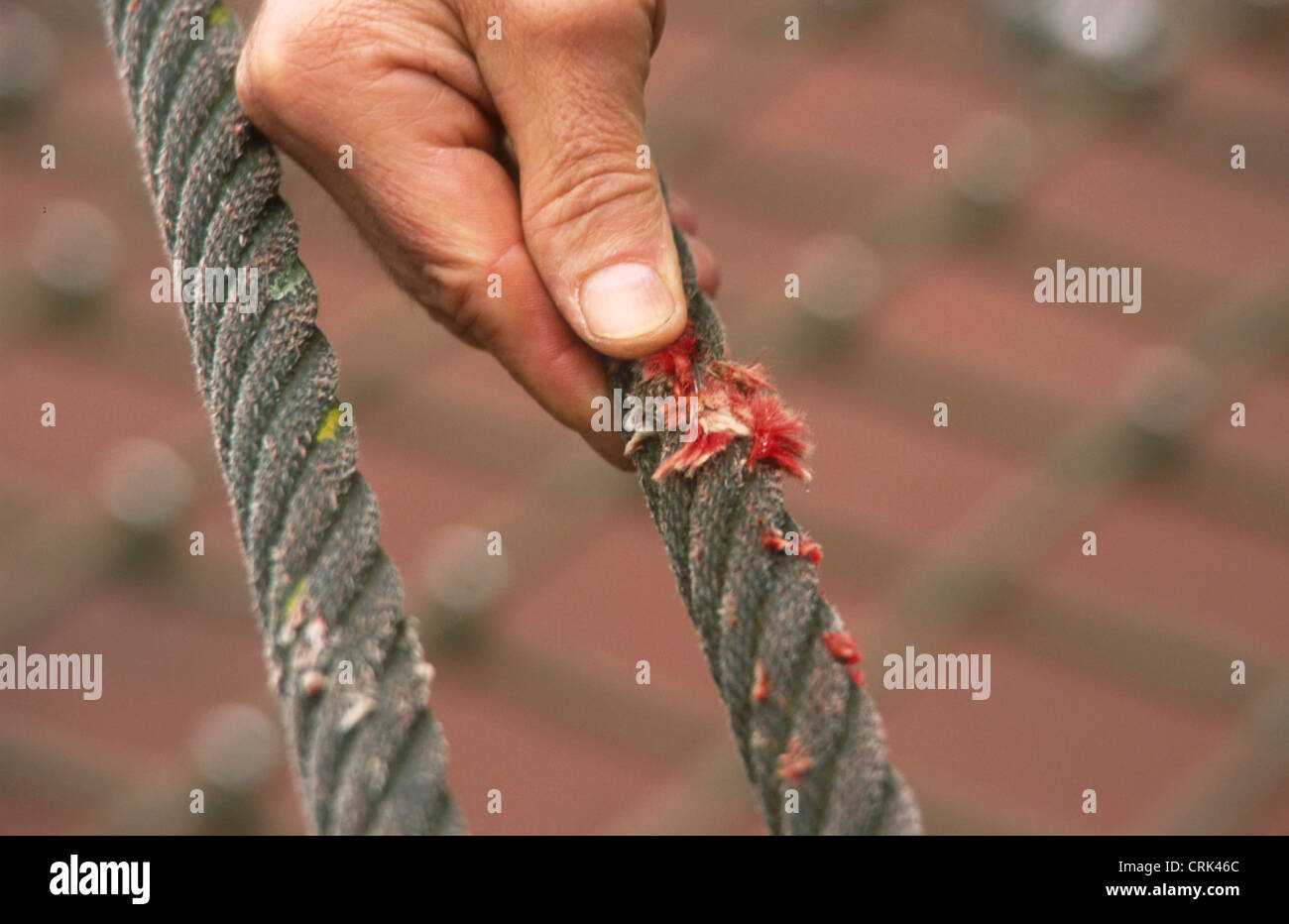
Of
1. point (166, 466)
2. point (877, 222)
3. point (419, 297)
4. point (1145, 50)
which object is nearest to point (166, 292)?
point (419, 297)

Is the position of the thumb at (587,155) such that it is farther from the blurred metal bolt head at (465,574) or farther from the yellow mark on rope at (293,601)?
the blurred metal bolt head at (465,574)

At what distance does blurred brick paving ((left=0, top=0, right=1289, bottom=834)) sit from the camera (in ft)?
4.20

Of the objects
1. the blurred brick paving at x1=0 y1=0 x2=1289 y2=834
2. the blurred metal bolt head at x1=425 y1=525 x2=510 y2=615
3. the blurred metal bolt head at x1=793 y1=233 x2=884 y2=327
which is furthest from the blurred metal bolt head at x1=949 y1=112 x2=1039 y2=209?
the blurred metal bolt head at x1=425 y1=525 x2=510 y2=615

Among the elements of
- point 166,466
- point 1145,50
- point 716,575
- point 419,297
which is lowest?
point 716,575

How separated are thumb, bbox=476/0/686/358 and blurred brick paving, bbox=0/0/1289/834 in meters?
0.85

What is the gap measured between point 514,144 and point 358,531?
0.15m

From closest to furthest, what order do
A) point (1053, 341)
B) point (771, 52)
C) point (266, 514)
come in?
point (266, 514) < point (1053, 341) < point (771, 52)

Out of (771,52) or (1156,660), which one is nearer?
(1156,660)

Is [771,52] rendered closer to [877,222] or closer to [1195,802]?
[877,222]

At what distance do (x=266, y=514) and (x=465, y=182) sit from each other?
14 cm

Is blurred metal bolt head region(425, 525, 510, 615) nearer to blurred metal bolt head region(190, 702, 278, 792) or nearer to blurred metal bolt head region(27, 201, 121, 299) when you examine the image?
blurred metal bolt head region(190, 702, 278, 792)

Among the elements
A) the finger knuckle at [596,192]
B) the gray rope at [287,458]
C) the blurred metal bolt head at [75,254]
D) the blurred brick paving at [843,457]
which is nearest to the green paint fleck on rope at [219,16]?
the gray rope at [287,458]

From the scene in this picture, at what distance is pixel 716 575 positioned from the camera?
13.3 inches

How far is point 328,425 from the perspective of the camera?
0.34 metres
